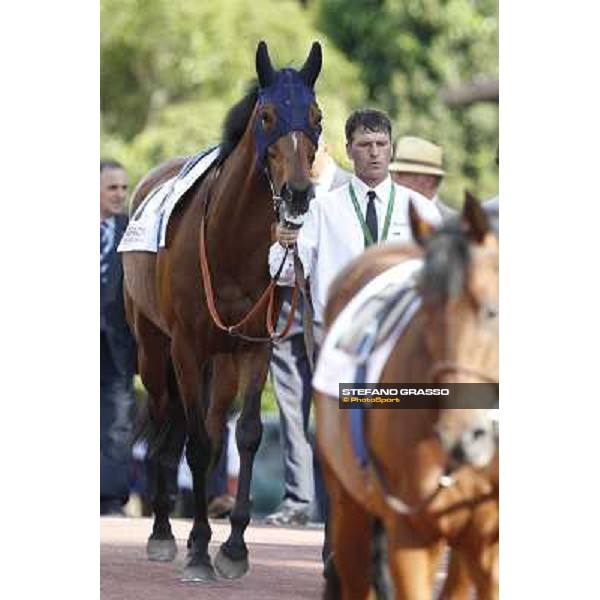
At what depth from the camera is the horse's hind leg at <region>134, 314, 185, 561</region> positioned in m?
10.5

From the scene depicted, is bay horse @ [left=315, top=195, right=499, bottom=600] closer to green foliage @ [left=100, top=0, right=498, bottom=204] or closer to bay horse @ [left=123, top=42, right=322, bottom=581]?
green foliage @ [left=100, top=0, right=498, bottom=204]

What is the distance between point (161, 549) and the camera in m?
10.1

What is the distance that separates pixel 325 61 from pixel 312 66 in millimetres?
330

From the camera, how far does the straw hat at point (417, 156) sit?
9016mm

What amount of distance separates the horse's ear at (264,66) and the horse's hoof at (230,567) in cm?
202

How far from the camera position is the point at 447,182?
8.97 m

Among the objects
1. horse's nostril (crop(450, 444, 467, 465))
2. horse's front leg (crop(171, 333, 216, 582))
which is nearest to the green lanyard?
horse's front leg (crop(171, 333, 216, 582))

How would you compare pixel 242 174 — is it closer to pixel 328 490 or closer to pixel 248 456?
pixel 248 456
